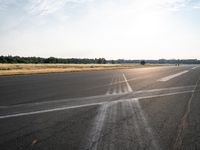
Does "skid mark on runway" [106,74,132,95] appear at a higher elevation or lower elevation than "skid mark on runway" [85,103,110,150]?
lower

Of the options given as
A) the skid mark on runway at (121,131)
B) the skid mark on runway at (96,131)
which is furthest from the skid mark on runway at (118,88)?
the skid mark on runway at (96,131)

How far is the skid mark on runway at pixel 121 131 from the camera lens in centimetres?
476

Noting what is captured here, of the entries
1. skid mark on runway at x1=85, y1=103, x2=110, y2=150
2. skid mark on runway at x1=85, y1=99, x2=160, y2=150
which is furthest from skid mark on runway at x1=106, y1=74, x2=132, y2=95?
skid mark on runway at x1=85, y1=103, x2=110, y2=150

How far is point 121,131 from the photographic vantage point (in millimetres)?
5723

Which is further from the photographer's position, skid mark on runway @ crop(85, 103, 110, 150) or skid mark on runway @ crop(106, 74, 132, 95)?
skid mark on runway @ crop(106, 74, 132, 95)

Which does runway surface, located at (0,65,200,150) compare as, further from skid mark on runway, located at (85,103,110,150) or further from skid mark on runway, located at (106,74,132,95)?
skid mark on runway, located at (106,74,132,95)

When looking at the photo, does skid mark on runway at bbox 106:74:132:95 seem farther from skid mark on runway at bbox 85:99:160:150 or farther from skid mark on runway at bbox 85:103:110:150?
skid mark on runway at bbox 85:103:110:150

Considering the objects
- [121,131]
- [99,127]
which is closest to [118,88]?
[99,127]

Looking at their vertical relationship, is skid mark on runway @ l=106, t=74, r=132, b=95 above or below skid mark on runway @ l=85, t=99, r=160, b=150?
below

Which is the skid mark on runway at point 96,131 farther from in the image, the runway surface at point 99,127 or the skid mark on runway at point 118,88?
the skid mark on runway at point 118,88

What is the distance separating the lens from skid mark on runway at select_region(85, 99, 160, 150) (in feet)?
15.6

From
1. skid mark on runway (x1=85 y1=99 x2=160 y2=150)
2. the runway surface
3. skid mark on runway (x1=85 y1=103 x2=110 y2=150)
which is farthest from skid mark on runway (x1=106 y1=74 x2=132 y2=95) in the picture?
skid mark on runway (x1=85 y1=103 x2=110 y2=150)

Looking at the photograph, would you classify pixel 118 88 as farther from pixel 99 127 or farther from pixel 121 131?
pixel 121 131

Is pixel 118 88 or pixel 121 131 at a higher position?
pixel 121 131
